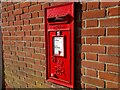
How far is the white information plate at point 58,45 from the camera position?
2.20 meters

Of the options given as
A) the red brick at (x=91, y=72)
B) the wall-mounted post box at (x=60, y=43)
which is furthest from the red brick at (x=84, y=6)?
the red brick at (x=91, y=72)

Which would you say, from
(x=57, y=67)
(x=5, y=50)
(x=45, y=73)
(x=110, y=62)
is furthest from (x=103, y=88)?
(x=5, y=50)

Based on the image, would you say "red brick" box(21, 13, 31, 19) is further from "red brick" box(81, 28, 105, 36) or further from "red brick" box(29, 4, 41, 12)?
"red brick" box(81, 28, 105, 36)

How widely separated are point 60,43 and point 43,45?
34cm

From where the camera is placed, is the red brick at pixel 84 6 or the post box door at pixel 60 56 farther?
the post box door at pixel 60 56

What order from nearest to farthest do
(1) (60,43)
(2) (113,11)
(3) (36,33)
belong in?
1. (2) (113,11)
2. (1) (60,43)
3. (3) (36,33)

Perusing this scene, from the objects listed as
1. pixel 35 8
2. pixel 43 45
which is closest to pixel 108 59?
pixel 43 45

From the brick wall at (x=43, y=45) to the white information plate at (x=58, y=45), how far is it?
186 millimetres

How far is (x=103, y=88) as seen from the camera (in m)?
1.88

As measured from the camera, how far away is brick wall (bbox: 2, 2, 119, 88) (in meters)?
1.80

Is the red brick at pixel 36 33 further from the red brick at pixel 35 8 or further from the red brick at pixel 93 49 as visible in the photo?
the red brick at pixel 93 49

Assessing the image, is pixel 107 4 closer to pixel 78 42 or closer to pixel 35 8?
pixel 78 42

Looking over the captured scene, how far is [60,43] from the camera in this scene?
222 centimetres

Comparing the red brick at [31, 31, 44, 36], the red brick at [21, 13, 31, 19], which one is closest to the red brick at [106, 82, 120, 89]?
the red brick at [31, 31, 44, 36]
